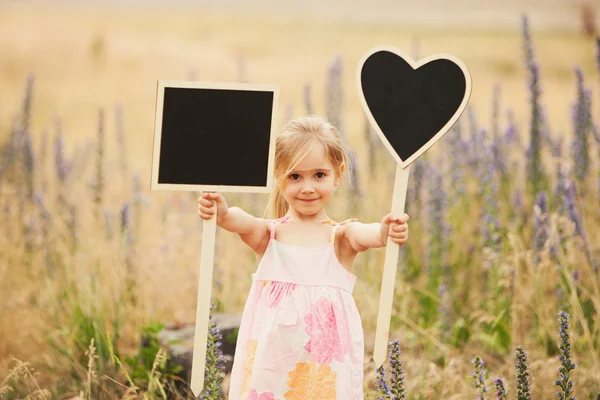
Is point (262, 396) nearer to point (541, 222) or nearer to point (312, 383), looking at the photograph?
point (312, 383)

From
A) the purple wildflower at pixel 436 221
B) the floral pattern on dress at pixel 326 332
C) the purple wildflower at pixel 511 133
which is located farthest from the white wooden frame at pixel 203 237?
the purple wildflower at pixel 511 133

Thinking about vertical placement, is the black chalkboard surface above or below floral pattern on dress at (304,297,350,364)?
above

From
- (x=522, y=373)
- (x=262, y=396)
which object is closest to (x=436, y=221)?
(x=522, y=373)

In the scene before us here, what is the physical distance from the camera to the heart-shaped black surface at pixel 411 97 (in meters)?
1.95

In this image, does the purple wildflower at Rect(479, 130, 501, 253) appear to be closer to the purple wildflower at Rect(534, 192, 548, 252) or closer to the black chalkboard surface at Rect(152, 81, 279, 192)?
the purple wildflower at Rect(534, 192, 548, 252)

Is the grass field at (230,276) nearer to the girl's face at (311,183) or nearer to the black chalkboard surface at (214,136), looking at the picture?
the girl's face at (311,183)

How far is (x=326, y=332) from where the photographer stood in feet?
6.45

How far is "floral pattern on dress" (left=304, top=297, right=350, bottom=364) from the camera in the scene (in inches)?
76.9

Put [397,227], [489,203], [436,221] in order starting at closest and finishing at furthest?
[397,227], [489,203], [436,221]

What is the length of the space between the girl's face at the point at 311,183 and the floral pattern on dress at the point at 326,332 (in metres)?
0.28

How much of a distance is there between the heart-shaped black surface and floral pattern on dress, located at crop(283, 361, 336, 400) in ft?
2.01

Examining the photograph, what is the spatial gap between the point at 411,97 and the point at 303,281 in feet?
1.94

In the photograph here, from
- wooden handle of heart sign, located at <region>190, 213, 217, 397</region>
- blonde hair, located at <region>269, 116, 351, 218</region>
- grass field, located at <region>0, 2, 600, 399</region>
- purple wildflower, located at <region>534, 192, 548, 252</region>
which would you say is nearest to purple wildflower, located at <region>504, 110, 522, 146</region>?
grass field, located at <region>0, 2, 600, 399</region>

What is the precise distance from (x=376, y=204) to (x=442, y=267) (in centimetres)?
75
